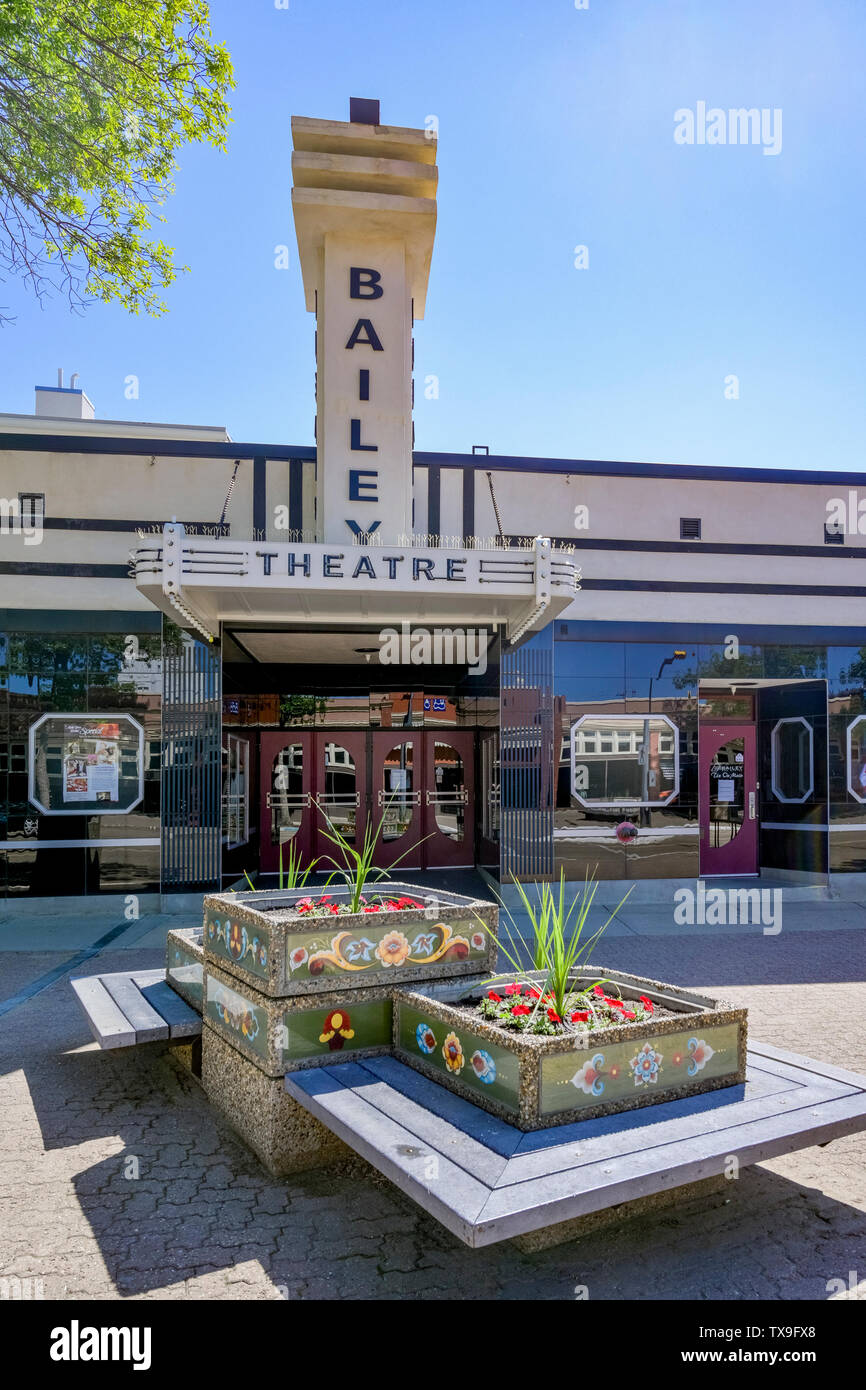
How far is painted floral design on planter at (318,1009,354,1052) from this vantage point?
3.96 metres

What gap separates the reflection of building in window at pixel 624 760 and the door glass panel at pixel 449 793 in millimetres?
2642

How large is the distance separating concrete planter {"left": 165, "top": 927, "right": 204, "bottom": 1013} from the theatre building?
3.87 m

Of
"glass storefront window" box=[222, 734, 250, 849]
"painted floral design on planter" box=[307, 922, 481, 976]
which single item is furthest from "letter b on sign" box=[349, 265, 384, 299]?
"painted floral design on planter" box=[307, 922, 481, 976]

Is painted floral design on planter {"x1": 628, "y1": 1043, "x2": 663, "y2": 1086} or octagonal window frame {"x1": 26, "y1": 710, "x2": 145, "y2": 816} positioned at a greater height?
octagonal window frame {"x1": 26, "y1": 710, "x2": 145, "y2": 816}

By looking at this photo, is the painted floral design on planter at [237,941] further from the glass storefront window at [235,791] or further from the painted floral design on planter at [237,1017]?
the glass storefront window at [235,791]

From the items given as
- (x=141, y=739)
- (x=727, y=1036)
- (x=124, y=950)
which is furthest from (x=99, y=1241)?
(x=141, y=739)

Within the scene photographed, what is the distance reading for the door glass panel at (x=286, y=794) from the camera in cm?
1353

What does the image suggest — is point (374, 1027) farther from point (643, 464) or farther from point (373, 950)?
point (643, 464)

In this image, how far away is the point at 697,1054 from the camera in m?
3.59

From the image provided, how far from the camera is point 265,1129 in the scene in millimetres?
3980

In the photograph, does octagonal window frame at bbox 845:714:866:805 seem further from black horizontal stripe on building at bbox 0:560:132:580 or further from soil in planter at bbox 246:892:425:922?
black horizontal stripe on building at bbox 0:560:132:580

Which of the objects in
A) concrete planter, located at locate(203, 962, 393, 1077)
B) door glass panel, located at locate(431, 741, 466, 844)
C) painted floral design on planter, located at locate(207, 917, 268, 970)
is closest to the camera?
concrete planter, located at locate(203, 962, 393, 1077)

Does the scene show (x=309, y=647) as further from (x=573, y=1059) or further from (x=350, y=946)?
(x=573, y=1059)

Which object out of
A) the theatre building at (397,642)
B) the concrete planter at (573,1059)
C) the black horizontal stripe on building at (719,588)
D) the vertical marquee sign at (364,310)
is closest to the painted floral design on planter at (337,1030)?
the concrete planter at (573,1059)
